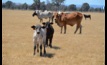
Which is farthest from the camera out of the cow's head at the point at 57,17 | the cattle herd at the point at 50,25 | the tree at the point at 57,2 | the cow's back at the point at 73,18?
the tree at the point at 57,2

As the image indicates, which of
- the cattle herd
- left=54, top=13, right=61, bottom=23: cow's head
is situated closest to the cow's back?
the cattle herd

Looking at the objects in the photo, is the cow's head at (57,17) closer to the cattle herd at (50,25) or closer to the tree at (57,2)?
the cattle herd at (50,25)

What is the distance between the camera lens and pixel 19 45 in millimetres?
11594

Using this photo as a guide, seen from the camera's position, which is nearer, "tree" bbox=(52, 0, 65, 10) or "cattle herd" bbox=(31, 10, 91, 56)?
"cattle herd" bbox=(31, 10, 91, 56)

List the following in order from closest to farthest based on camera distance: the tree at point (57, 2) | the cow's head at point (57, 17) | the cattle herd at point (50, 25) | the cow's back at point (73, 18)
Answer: the cattle herd at point (50, 25), the cow's head at point (57, 17), the cow's back at point (73, 18), the tree at point (57, 2)

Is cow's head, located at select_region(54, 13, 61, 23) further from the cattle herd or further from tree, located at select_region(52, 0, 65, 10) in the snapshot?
tree, located at select_region(52, 0, 65, 10)

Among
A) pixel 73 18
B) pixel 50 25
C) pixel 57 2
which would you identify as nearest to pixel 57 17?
pixel 73 18

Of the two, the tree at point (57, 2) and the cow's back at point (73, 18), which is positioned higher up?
the tree at point (57, 2)

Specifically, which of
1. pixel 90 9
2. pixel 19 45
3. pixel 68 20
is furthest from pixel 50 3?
pixel 19 45

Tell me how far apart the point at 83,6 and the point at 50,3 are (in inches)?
574

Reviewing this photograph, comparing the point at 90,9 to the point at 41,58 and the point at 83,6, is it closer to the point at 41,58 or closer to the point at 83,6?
the point at 83,6

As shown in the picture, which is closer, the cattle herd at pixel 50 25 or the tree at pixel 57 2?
the cattle herd at pixel 50 25

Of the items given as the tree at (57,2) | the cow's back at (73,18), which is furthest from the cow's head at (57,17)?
the tree at (57,2)

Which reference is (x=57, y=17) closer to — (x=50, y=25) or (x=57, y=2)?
(x=50, y=25)
